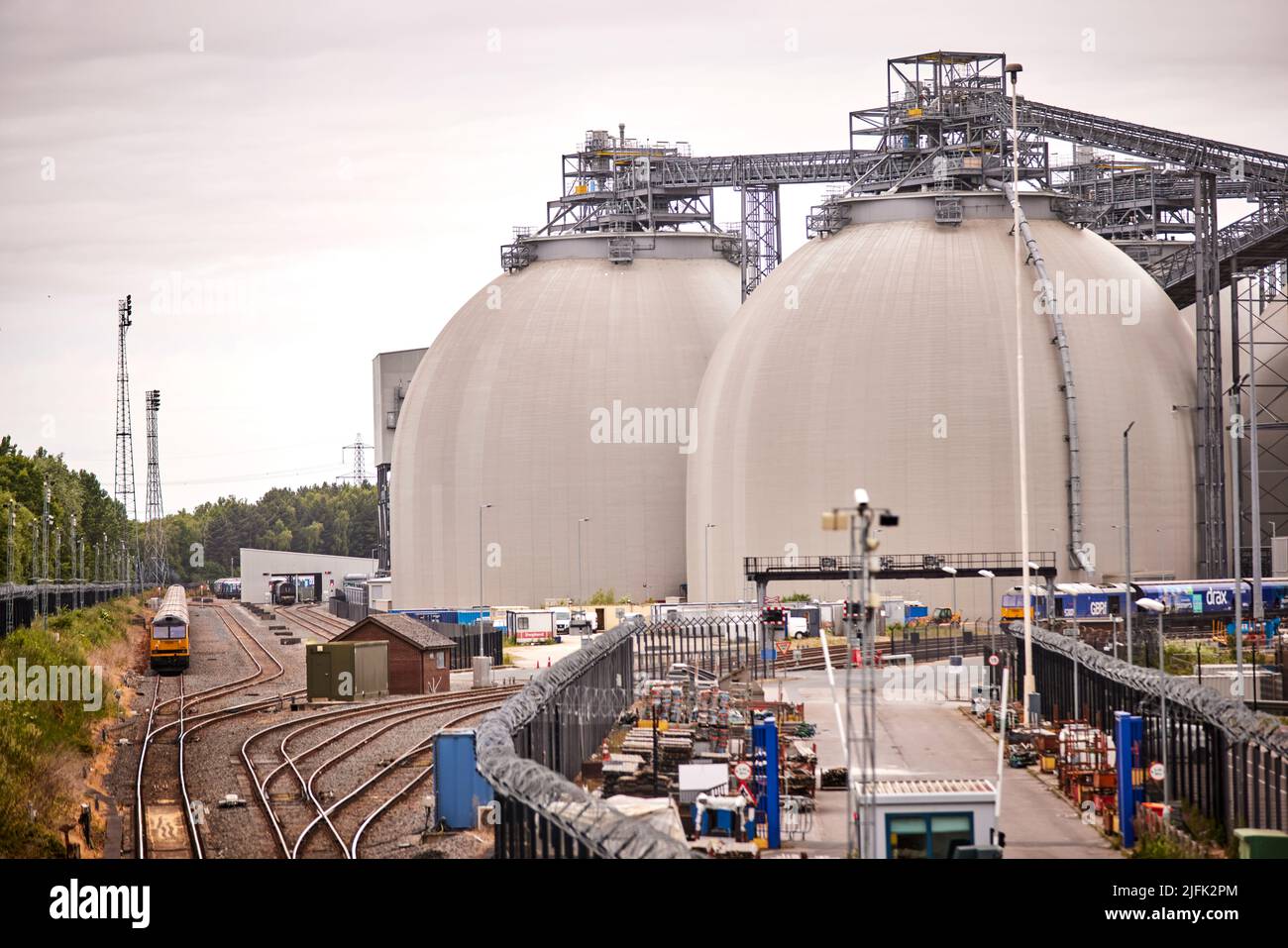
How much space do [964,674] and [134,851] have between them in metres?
29.0

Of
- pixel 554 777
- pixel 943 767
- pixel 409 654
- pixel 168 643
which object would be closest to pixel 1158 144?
pixel 409 654

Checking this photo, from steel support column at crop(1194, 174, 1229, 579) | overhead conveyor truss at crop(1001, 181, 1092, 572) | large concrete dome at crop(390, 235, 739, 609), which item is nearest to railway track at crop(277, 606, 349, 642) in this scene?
large concrete dome at crop(390, 235, 739, 609)

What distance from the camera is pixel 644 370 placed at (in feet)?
275

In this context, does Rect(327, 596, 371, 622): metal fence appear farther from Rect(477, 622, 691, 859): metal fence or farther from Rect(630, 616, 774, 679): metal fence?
Rect(477, 622, 691, 859): metal fence

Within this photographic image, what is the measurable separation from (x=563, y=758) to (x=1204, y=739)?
1029 centimetres

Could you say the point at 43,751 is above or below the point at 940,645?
above

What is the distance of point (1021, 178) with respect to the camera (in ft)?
252

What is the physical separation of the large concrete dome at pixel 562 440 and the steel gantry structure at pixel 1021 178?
4111 mm

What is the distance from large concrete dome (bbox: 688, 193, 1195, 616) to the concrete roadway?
23.3 meters

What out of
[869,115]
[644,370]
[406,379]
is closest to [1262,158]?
[869,115]

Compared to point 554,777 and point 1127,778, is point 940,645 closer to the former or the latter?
point 1127,778

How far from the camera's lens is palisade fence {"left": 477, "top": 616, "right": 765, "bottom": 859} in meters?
15.0

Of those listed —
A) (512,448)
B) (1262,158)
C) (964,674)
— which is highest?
(1262,158)

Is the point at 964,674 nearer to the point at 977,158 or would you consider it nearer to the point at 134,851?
the point at 134,851
